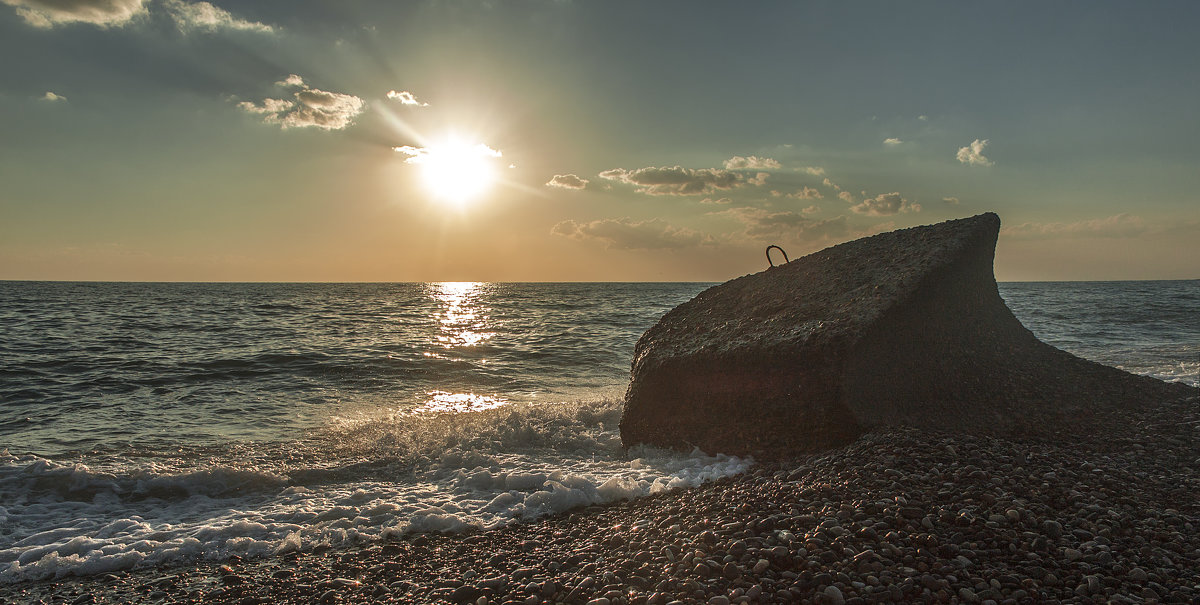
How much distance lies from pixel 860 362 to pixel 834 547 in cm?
260

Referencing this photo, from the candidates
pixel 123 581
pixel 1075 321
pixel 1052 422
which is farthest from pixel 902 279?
pixel 1075 321

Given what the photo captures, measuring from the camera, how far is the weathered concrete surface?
5.97 meters

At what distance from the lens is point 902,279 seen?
21.4 feet

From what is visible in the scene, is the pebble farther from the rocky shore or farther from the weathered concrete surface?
the weathered concrete surface

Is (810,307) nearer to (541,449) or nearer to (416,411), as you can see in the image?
(541,449)

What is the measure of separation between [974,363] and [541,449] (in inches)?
220

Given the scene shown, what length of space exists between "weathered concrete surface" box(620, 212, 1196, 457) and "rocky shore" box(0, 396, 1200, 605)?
0.62 metres

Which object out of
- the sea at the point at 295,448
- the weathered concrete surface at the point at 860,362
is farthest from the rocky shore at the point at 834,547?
the weathered concrete surface at the point at 860,362

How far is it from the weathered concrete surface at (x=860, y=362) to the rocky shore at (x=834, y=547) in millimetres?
618

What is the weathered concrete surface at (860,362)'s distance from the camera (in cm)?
597

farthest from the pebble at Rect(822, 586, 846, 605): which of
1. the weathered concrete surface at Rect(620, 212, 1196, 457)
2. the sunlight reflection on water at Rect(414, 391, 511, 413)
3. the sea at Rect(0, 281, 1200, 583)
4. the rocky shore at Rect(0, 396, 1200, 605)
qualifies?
the sunlight reflection on water at Rect(414, 391, 511, 413)

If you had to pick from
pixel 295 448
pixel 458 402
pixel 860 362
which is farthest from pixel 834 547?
pixel 458 402

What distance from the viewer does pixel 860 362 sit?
591 cm

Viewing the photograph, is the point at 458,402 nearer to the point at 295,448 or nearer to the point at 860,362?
the point at 295,448
